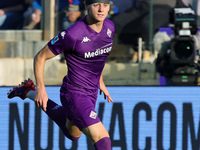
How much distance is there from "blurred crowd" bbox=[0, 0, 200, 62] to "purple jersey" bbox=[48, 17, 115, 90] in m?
4.86

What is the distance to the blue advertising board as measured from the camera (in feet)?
18.6

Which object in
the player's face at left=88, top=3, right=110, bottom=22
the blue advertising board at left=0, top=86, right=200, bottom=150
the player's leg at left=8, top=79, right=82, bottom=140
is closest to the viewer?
the player's face at left=88, top=3, right=110, bottom=22

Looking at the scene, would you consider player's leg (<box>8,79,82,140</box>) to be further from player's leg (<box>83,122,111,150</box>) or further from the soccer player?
player's leg (<box>83,122,111,150</box>)

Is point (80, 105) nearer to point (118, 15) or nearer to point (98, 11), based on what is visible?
point (98, 11)

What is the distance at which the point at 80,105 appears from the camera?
4543 mm

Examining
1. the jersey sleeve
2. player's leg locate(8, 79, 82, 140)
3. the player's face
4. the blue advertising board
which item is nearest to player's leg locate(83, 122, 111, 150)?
player's leg locate(8, 79, 82, 140)

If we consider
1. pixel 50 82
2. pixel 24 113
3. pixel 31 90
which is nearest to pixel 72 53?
pixel 31 90

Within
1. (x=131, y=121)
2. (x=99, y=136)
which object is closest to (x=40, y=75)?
(x=99, y=136)

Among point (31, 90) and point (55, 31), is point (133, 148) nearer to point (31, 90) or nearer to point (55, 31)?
point (31, 90)

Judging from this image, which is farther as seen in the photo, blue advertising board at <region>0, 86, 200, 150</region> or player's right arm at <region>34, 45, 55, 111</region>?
blue advertising board at <region>0, 86, 200, 150</region>

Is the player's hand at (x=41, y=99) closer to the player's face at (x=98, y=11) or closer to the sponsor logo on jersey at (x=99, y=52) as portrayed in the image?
the sponsor logo on jersey at (x=99, y=52)

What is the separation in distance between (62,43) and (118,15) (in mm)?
5355

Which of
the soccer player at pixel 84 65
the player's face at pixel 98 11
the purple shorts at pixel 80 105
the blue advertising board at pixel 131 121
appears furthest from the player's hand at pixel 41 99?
the blue advertising board at pixel 131 121

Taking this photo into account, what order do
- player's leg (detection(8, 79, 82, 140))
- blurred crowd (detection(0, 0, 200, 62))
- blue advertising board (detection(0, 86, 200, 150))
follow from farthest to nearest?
blurred crowd (detection(0, 0, 200, 62))
blue advertising board (detection(0, 86, 200, 150))
player's leg (detection(8, 79, 82, 140))
